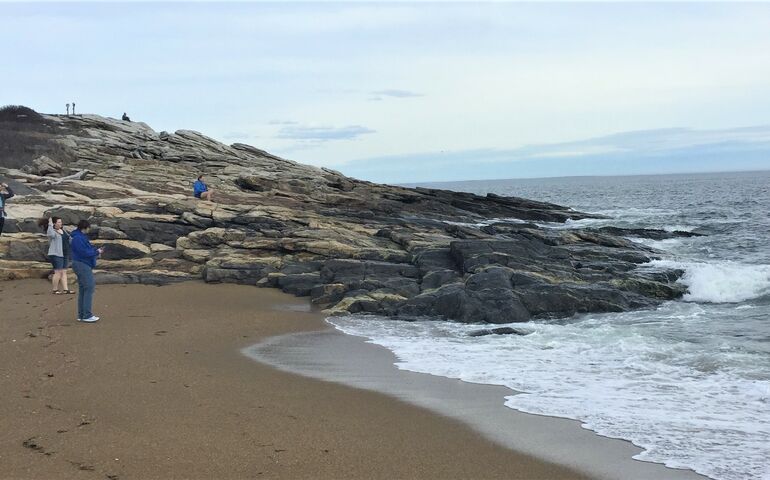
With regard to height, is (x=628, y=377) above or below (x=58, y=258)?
below

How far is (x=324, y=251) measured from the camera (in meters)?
17.1

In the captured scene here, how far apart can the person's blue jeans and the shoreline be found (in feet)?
10.4

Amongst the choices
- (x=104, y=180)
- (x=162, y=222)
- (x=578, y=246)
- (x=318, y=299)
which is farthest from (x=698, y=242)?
(x=104, y=180)

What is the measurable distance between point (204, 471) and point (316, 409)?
1939 millimetres

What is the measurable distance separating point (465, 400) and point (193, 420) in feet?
10.0

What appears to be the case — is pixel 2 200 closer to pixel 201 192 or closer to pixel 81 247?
pixel 201 192

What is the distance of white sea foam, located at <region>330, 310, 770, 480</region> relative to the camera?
19.8 ft

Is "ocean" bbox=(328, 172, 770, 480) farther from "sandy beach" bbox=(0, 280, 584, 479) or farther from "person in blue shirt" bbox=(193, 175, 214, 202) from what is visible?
"person in blue shirt" bbox=(193, 175, 214, 202)

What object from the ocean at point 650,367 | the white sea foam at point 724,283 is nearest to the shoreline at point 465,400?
the ocean at point 650,367

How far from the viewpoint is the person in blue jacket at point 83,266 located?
10797 millimetres

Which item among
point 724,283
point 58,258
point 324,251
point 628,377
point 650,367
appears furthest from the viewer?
point 324,251

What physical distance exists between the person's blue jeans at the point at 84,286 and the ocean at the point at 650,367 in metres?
4.42

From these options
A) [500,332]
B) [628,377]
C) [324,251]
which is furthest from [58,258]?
[628,377]

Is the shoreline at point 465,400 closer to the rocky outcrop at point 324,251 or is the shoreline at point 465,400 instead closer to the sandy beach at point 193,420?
the sandy beach at point 193,420
